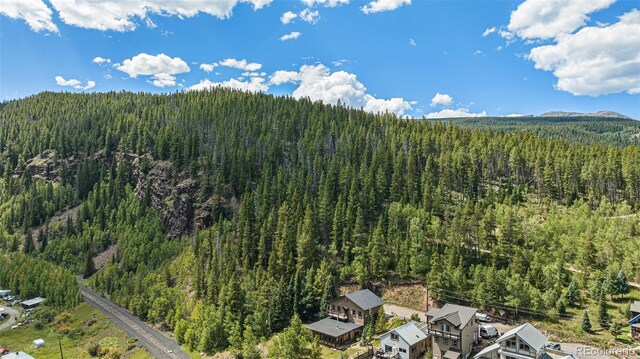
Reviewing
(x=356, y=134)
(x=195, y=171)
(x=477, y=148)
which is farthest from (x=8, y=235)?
(x=477, y=148)

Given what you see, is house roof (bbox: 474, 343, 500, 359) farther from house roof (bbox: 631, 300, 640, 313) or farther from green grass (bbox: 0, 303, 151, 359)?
green grass (bbox: 0, 303, 151, 359)

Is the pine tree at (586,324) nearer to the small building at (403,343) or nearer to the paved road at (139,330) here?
the small building at (403,343)

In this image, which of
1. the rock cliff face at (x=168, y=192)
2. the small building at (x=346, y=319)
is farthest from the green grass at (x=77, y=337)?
the rock cliff face at (x=168, y=192)

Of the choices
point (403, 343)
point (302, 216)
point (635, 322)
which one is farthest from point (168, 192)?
point (635, 322)

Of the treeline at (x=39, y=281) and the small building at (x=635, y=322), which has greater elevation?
the small building at (x=635, y=322)

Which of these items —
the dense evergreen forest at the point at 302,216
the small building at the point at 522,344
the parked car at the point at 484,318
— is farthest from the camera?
the dense evergreen forest at the point at 302,216

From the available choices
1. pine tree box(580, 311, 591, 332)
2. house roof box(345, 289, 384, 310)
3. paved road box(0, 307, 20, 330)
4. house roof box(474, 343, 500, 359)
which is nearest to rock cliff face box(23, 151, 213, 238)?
paved road box(0, 307, 20, 330)

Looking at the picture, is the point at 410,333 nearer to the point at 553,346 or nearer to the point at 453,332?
the point at 453,332
